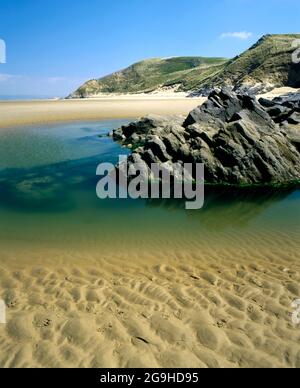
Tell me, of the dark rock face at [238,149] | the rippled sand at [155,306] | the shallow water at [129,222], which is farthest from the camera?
the dark rock face at [238,149]

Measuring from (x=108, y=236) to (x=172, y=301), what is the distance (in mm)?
4928

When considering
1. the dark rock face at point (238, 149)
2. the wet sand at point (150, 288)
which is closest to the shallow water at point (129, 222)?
the wet sand at point (150, 288)

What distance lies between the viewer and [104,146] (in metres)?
32.7

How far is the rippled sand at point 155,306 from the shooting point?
7082mm

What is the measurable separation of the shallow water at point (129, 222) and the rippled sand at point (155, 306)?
0.40ft

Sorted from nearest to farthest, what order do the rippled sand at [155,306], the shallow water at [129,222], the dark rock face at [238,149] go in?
the rippled sand at [155,306]
the shallow water at [129,222]
the dark rock face at [238,149]

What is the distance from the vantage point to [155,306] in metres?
8.72

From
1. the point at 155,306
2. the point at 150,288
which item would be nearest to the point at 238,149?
the point at 150,288

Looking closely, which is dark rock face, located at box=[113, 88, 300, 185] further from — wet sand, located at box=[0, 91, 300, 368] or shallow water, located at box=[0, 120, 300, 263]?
wet sand, located at box=[0, 91, 300, 368]

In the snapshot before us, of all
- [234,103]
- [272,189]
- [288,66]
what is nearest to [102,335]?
[272,189]

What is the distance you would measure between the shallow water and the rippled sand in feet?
0.40

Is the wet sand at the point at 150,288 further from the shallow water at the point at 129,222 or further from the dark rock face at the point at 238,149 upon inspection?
the dark rock face at the point at 238,149

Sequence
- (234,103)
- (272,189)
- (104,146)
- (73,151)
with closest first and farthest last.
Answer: (272,189) → (234,103) → (73,151) → (104,146)
